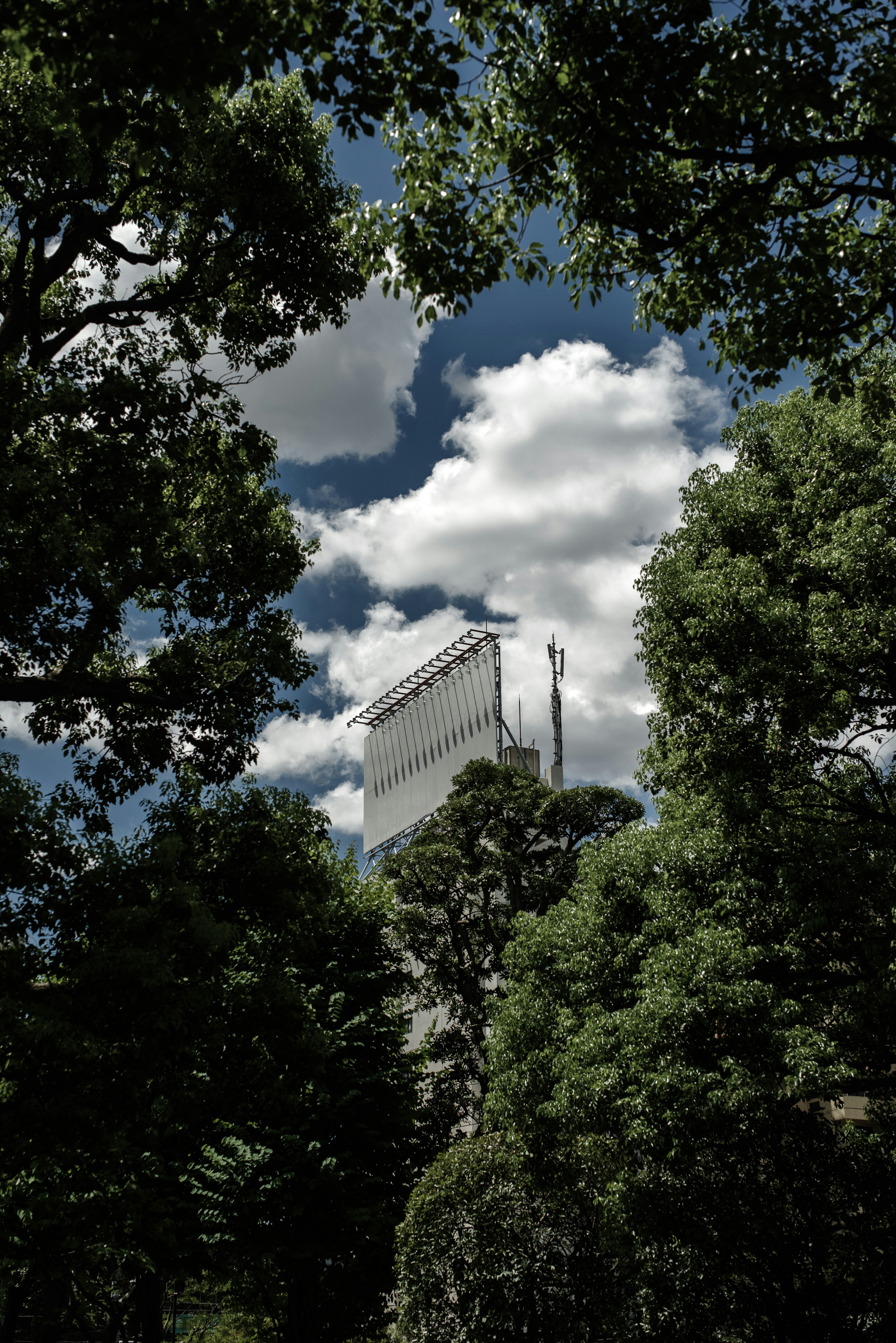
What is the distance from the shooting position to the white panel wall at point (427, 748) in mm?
36312

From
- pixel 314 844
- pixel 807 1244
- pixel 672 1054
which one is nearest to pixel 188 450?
pixel 314 844

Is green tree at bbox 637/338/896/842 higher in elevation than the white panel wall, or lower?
lower

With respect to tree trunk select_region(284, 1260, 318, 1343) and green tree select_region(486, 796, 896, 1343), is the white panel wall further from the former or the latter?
green tree select_region(486, 796, 896, 1343)

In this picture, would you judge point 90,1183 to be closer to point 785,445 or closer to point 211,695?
point 211,695

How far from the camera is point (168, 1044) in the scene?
8.18 metres

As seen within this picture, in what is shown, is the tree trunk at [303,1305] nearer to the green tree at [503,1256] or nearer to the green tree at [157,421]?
the green tree at [503,1256]

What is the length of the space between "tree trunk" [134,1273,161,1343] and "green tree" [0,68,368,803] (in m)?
13.1

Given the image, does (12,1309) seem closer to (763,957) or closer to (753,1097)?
(753,1097)

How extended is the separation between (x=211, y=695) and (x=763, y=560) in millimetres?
7082

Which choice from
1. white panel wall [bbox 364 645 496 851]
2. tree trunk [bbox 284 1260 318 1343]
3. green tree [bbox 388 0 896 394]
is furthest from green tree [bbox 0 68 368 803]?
white panel wall [bbox 364 645 496 851]

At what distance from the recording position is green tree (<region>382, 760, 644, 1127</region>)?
73.8 feet

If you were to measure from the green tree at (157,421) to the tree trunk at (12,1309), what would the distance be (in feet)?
39.8

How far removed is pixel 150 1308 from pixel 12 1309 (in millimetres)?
2436

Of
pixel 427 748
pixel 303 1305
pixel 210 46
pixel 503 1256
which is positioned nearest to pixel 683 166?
pixel 210 46
